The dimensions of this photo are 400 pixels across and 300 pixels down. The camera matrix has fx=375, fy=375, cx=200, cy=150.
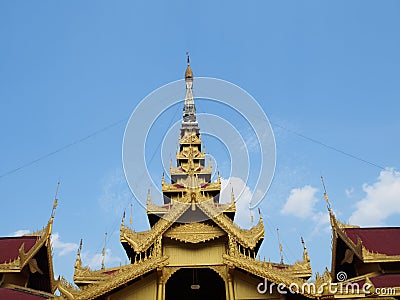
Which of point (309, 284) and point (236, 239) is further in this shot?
point (236, 239)

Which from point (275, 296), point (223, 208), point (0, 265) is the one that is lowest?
point (275, 296)

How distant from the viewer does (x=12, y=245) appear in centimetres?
1652

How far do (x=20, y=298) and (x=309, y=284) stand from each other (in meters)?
10.3

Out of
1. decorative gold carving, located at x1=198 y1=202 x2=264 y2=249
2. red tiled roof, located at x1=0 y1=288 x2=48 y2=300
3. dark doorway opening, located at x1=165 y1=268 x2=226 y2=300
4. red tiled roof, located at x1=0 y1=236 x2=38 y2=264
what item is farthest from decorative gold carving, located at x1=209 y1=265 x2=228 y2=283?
red tiled roof, located at x1=0 y1=236 x2=38 y2=264

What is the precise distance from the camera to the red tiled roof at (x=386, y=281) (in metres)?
12.7

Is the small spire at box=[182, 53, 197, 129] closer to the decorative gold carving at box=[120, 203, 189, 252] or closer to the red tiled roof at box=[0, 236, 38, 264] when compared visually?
the decorative gold carving at box=[120, 203, 189, 252]

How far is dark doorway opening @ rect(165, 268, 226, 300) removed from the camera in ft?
55.5

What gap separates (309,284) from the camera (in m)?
12.7

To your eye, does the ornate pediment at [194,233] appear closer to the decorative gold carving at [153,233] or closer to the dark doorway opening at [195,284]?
the decorative gold carving at [153,233]

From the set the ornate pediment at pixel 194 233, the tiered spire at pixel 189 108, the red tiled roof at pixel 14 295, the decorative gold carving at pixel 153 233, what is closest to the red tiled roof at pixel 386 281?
the ornate pediment at pixel 194 233

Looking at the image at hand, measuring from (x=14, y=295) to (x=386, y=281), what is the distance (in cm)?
1343

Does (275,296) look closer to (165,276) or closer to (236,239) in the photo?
(236,239)

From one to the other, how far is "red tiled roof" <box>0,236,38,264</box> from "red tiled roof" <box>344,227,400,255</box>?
45.4 feet

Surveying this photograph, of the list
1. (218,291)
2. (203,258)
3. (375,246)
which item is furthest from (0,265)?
(375,246)
